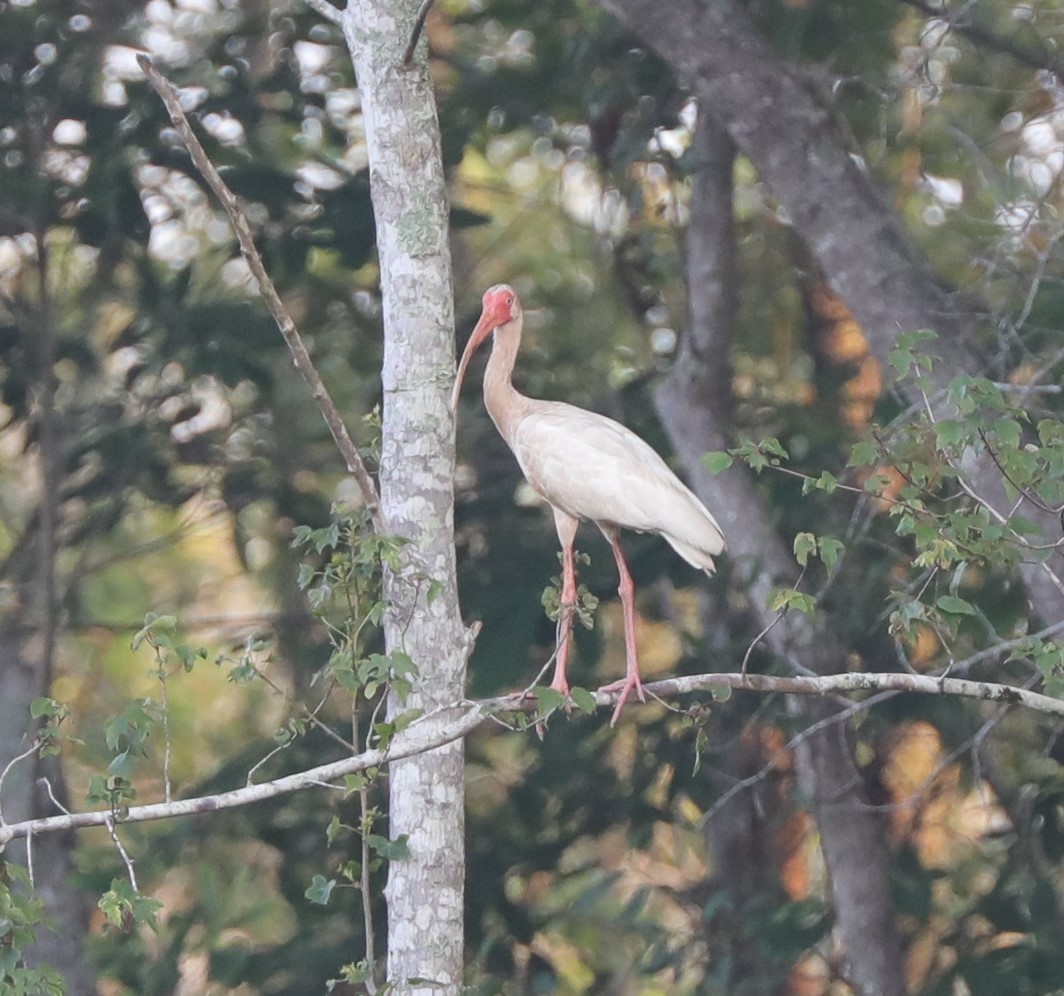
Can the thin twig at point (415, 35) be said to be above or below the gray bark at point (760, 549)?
above

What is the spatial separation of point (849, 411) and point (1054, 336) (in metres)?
2.36

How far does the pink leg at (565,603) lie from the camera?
4.53 metres

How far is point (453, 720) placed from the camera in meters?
4.41

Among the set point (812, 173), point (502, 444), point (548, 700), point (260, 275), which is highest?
point (260, 275)

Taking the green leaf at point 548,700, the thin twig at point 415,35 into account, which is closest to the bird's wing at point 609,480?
the thin twig at point 415,35

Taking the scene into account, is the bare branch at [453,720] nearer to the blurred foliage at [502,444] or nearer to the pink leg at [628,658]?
the pink leg at [628,658]

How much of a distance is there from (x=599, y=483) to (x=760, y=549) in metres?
1.74

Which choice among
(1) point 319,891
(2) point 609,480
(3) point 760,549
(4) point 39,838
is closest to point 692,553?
(2) point 609,480

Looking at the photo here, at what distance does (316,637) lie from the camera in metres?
7.92

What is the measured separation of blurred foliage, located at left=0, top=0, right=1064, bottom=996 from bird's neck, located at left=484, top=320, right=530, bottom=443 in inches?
38.4

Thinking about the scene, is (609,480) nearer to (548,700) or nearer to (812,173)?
(812,173)

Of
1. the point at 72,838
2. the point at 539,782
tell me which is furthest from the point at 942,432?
the point at 72,838

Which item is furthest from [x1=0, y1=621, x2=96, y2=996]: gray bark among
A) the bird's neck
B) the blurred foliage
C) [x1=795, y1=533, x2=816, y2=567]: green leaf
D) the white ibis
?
[x1=795, y1=533, x2=816, y2=567]: green leaf

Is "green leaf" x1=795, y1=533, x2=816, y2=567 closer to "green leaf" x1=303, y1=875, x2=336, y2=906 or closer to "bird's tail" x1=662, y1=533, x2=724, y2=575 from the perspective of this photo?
"bird's tail" x1=662, y1=533, x2=724, y2=575
